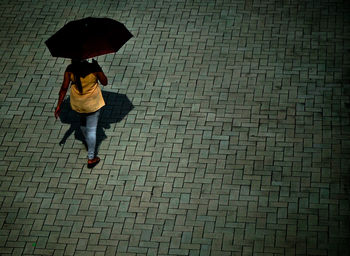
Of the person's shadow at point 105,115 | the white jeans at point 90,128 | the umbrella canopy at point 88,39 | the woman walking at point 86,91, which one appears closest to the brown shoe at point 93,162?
the white jeans at point 90,128

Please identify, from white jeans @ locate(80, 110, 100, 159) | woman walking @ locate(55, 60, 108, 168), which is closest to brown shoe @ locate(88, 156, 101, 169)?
white jeans @ locate(80, 110, 100, 159)

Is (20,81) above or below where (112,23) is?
below

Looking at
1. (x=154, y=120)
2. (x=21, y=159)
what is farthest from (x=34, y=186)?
(x=154, y=120)

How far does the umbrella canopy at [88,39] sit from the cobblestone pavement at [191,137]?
6.01 feet

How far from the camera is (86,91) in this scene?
875cm

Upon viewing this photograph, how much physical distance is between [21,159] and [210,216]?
10.5ft

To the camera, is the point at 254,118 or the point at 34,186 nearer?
the point at 34,186

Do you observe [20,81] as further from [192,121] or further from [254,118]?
[254,118]

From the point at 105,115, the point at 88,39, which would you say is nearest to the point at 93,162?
the point at 105,115

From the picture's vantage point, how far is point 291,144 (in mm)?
9445

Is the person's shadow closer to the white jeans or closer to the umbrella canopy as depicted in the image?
the white jeans

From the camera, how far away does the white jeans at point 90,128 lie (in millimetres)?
9086

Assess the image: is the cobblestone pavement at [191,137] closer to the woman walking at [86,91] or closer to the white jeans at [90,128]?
the white jeans at [90,128]

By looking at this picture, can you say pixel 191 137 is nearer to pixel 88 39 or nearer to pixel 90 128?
pixel 90 128
